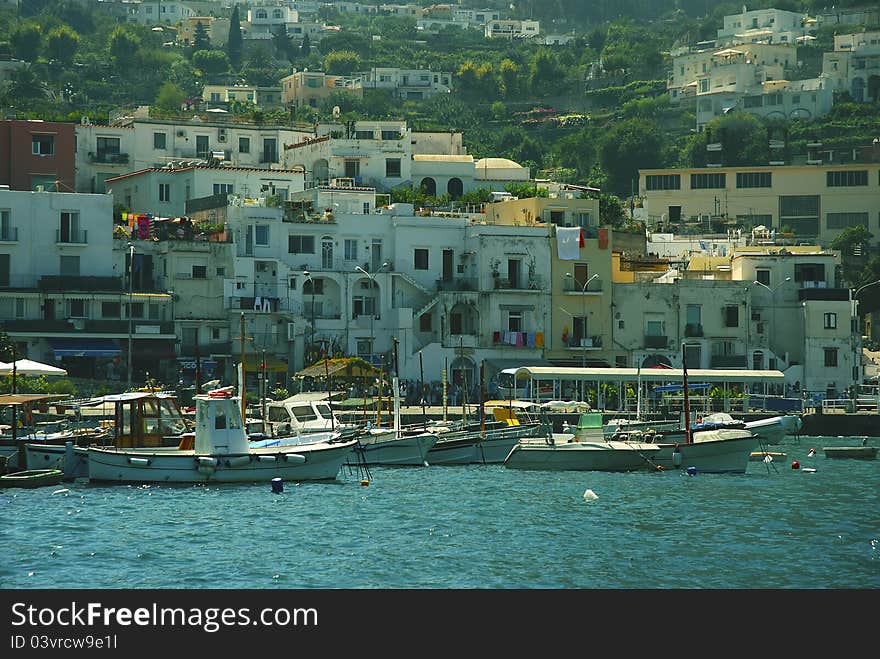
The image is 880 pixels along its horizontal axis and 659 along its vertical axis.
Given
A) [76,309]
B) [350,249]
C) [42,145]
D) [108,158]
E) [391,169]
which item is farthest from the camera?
[391,169]

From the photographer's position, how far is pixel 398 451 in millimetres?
72625

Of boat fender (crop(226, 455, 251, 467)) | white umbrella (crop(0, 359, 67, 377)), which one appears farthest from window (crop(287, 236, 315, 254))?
boat fender (crop(226, 455, 251, 467))

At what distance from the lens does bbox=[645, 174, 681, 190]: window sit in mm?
142750

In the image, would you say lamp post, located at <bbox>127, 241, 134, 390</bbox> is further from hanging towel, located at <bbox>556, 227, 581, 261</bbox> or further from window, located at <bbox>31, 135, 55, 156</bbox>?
hanging towel, located at <bbox>556, 227, 581, 261</bbox>

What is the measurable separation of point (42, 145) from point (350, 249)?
1980cm

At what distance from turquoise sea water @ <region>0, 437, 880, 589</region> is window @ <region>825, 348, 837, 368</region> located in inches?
1436

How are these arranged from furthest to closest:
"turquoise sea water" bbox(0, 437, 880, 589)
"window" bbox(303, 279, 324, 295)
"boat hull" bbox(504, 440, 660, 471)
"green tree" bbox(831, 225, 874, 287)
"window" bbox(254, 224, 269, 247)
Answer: "green tree" bbox(831, 225, 874, 287)
"window" bbox(303, 279, 324, 295)
"window" bbox(254, 224, 269, 247)
"boat hull" bbox(504, 440, 660, 471)
"turquoise sea water" bbox(0, 437, 880, 589)

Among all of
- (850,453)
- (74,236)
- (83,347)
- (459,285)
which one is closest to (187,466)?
(83,347)

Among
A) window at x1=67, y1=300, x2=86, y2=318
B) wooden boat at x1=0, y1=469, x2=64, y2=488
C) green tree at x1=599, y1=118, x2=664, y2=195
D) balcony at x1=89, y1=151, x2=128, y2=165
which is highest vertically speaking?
green tree at x1=599, y1=118, x2=664, y2=195

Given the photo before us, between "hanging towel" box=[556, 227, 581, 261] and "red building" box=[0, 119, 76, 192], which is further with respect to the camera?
"red building" box=[0, 119, 76, 192]

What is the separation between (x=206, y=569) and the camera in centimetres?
4459

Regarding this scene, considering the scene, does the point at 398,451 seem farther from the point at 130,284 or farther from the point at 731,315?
the point at 731,315

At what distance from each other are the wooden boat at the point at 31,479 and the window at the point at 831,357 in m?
55.7

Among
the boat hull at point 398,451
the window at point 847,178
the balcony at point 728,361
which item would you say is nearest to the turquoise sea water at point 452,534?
the boat hull at point 398,451
